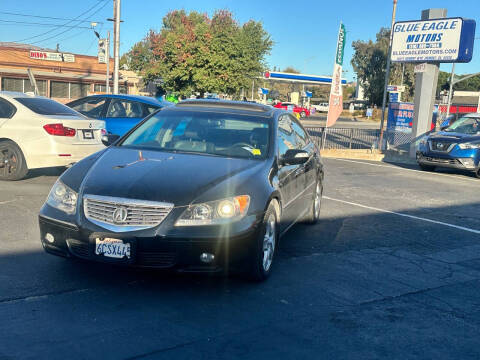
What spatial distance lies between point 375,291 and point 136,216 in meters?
2.27

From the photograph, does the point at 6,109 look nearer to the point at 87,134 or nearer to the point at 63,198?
the point at 87,134

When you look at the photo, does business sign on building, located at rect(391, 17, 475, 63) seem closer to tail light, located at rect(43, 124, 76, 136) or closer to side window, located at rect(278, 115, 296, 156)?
side window, located at rect(278, 115, 296, 156)

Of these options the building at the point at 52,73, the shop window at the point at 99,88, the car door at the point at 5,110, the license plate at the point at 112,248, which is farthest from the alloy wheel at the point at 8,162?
the shop window at the point at 99,88

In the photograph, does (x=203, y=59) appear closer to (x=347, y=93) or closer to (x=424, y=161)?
(x=424, y=161)

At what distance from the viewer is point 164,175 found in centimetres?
472

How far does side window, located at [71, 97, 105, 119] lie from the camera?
38.9 feet

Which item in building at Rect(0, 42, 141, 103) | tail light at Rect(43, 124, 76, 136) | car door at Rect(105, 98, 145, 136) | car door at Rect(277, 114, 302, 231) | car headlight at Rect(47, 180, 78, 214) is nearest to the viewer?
car headlight at Rect(47, 180, 78, 214)

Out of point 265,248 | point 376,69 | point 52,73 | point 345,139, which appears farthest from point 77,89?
point 265,248

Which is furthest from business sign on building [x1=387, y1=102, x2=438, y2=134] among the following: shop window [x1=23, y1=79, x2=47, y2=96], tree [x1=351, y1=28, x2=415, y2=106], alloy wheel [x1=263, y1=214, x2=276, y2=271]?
tree [x1=351, y1=28, x2=415, y2=106]

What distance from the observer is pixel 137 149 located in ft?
18.4

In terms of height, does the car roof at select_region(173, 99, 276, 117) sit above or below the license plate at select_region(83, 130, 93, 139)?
above

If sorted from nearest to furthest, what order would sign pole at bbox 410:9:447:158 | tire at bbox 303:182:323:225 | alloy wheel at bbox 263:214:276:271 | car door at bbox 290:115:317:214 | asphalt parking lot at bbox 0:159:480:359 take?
1. asphalt parking lot at bbox 0:159:480:359
2. alloy wheel at bbox 263:214:276:271
3. car door at bbox 290:115:317:214
4. tire at bbox 303:182:323:225
5. sign pole at bbox 410:9:447:158

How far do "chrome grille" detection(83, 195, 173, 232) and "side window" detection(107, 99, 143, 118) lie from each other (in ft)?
25.0

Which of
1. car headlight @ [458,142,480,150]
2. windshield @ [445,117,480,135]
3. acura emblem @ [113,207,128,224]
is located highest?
windshield @ [445,117,480,135]
